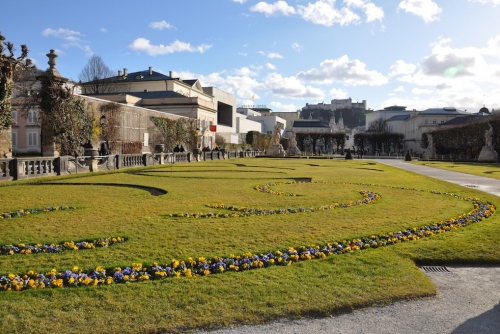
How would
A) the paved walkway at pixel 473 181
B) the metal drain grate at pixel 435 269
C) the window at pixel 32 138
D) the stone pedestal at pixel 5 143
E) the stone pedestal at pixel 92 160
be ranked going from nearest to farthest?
the metal drain grate at pixel 435 269 → the paved walkway at pixel 473 181 → the stone pedestal at pixel 5 143 → the stone pedestal at pixel 92 160 → the window at pixel 32 138

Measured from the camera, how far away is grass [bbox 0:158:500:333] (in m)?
4.02

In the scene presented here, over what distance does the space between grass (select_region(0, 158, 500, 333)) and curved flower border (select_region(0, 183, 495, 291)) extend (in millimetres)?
176

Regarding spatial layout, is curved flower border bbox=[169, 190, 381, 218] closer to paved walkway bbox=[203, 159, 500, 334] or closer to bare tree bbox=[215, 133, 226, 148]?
paved walkway bbox=[203, 159, 500, 334]

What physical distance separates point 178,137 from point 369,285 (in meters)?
41.0

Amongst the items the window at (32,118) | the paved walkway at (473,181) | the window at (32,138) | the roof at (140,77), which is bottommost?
the paved walkway at (473,181)

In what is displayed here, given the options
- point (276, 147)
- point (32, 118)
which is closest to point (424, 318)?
point (32, 118)

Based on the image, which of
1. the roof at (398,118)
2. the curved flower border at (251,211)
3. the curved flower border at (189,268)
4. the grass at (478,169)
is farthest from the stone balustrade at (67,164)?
the roof at (398,118)

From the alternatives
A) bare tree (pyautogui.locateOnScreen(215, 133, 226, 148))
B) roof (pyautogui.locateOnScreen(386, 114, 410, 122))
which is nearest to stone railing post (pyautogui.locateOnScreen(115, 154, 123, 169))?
bare tree (pyautogui.locateOnScreen(215, 133, 226, 148))

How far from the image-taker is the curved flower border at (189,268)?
15.3 feet

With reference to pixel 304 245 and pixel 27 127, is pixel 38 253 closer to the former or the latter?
pixel 304 245

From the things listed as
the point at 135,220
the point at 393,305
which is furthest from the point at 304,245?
the point at 135,220

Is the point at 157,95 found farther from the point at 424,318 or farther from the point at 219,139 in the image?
the point at 424,318

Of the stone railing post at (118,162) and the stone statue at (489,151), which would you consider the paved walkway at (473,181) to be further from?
the stone statue at (489,151)

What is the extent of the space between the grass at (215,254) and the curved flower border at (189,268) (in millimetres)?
176
